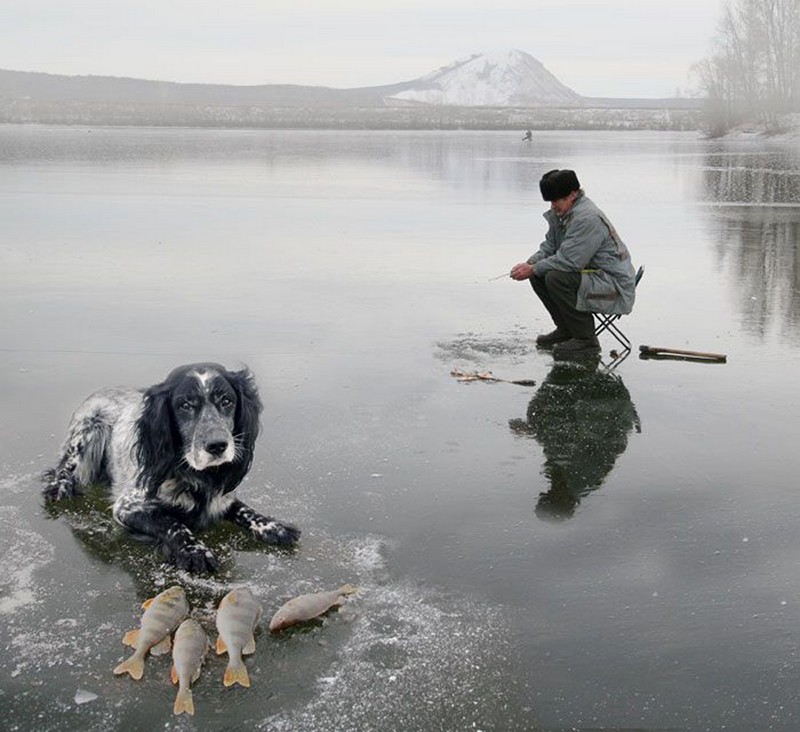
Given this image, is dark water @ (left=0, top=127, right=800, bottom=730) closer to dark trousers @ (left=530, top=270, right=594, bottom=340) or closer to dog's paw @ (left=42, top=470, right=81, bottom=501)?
dog's paw @ (left=42, top=470, right=81, bottom=501)

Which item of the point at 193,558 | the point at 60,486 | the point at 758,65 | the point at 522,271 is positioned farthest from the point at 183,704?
the point at 758,65

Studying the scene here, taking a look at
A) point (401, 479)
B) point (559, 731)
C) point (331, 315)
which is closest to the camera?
point (559, 731)

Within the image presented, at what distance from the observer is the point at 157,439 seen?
5508mm

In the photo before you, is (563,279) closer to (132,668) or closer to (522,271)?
(522,271)

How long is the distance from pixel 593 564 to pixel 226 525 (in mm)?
2031

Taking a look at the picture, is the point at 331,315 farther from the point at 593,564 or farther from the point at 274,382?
the point at 593,564

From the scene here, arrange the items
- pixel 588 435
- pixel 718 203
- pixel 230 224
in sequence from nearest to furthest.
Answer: pixel 588 435, pixel 230 224, pixel 718 203

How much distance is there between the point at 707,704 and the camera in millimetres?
4078

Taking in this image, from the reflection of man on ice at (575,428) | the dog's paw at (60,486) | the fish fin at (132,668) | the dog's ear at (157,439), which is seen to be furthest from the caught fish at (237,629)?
the reflection of man on ice at (575,428)

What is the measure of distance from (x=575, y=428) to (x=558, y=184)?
2883 millimetres

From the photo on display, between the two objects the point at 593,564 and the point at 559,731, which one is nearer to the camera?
the point at 559,731

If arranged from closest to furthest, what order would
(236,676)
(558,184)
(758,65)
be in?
(236,676) < (558,184) < (758,65)

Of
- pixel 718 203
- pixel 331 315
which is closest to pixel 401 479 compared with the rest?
pixel 331 315

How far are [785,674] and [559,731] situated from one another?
108cm
